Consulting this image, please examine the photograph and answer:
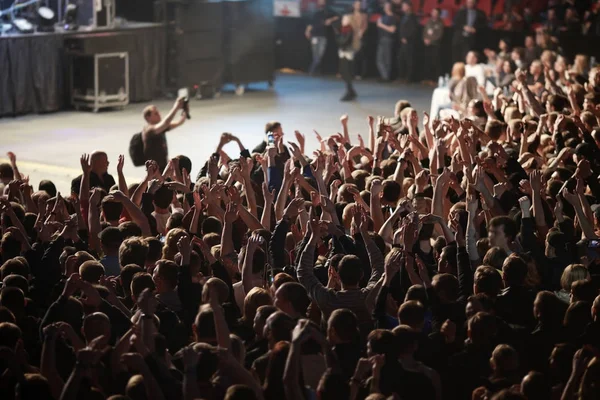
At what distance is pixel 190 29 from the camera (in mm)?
21453

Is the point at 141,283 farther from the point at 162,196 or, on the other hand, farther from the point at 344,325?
the point at 162,196

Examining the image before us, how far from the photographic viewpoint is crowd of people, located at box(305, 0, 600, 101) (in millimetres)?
22422

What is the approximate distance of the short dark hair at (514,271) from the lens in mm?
6250

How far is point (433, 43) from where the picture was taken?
23.8m

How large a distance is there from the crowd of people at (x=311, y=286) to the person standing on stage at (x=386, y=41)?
48.6 ft

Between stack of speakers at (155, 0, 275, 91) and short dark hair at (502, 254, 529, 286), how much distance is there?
15664 mm

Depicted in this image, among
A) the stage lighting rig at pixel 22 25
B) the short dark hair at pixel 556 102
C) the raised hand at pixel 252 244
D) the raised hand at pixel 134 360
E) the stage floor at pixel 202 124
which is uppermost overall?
the stage lighting rig at pixel 22 25

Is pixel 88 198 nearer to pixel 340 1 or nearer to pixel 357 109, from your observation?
pixel 357 109

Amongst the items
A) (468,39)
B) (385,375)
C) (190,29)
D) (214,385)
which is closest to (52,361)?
(214,385)

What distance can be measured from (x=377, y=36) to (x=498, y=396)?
2106 centimetres

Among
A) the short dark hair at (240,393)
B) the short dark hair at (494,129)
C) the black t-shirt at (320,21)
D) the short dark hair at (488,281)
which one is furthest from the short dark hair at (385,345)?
the black t-shirt at (320,21)

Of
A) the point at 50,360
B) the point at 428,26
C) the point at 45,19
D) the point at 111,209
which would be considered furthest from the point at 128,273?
the point at 428,26

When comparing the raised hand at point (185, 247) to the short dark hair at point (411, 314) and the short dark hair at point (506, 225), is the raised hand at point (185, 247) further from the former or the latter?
the short dark hair at point (506, 225)

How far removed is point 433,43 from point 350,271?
18240mm
